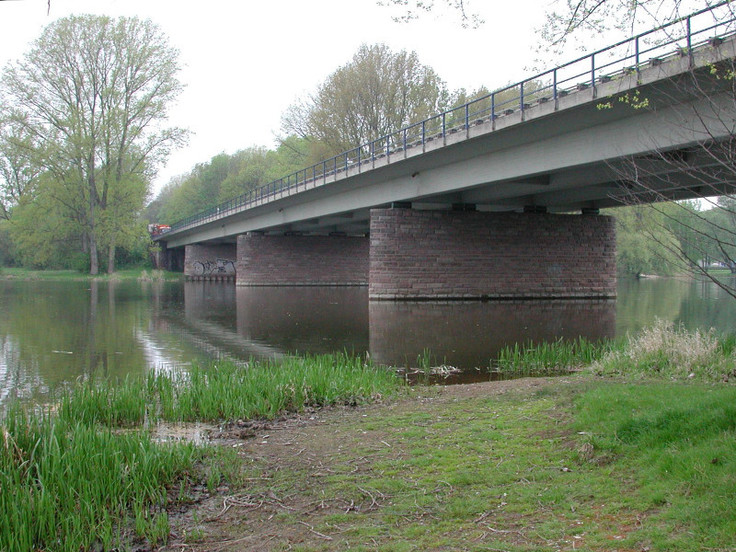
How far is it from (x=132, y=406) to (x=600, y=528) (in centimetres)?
576

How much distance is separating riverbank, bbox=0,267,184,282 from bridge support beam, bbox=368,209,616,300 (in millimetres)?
41784

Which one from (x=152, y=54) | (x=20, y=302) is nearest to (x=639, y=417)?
(x=20, y=302)

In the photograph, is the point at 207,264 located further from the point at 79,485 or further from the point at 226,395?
the point at 79,485

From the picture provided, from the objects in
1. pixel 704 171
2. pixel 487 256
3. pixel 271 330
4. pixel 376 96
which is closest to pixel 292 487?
pixel 704 171

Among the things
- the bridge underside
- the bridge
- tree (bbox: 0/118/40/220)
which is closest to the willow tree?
tree (bbox: 0/118/40/220)

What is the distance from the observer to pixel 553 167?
23266 mm

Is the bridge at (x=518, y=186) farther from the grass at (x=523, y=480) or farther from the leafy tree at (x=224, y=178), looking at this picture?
the leafy tree at (x=224, y=178)

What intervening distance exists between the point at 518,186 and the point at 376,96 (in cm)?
2538

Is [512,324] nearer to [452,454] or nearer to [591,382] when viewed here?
[591,382]

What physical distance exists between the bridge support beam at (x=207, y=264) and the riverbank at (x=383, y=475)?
225 ft

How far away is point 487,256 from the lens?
1331 inches

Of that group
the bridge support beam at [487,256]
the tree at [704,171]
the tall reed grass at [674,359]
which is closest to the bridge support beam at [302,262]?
the bridge support beam at [487,256]

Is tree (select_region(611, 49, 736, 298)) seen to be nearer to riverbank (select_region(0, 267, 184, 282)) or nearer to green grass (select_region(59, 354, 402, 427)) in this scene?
green grass (select_region(59, 354, 402, 427))

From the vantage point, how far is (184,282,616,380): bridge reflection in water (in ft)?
52.2
